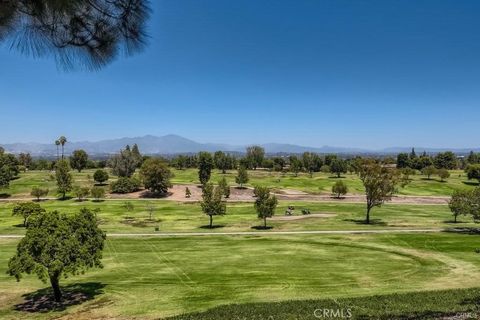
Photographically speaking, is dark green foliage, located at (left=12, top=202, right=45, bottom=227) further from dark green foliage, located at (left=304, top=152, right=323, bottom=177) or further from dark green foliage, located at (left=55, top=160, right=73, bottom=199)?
dark green foliage, located at (left=304, top=152, right=323, bottom=177)

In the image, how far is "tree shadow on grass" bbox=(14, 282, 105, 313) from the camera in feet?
104

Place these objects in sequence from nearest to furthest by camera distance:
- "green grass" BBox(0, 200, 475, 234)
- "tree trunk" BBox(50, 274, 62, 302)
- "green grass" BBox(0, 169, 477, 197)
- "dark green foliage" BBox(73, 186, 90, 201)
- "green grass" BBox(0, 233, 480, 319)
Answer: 1. "green grass" BBox(0, 233, 480, 319)
2. "tree trunk" BBox(50, 274, 62, 302)
3. "green grass" BBox(0, 200, 475, 234)
4. "dark green foliage" BBox(73, 186, 90, 201)
5. "green grass" BBox(0, 169, 477, 197)

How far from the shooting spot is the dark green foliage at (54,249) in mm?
31031

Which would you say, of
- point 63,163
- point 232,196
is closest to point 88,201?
point 63,163

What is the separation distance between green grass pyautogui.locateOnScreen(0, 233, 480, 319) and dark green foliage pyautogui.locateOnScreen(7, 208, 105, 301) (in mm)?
2801

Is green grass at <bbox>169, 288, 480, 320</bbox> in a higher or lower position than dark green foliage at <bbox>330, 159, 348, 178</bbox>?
lower

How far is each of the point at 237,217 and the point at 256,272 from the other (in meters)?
41.7

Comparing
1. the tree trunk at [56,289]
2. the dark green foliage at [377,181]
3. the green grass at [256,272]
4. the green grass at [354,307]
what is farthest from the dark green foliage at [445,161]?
the tree trunk at [56,289]

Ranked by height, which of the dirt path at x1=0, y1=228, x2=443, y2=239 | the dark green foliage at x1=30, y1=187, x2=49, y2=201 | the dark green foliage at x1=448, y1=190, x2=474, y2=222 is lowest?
the dirt path at x1=0, y1=228, x2=443, y2=239

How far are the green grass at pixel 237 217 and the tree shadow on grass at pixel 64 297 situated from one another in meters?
29.4

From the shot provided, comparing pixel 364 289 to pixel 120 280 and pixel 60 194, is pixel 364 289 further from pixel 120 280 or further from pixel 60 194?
pixel 60 194

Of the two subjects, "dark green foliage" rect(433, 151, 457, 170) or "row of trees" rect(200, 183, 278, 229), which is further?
"dark green foliage" rect(433, 151, 457, 170)

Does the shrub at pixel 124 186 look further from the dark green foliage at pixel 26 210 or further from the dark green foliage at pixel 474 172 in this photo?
the dark green foliage at pixel 474 172

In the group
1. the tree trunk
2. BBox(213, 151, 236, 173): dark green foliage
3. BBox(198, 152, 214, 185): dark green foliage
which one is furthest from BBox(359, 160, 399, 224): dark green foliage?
BBox(213, 151, 236, 173): dark green foliage
